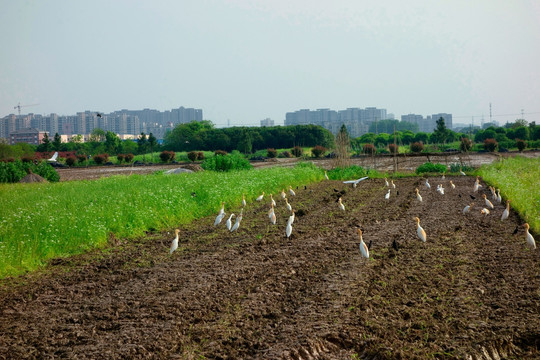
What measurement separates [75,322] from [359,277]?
3755mm

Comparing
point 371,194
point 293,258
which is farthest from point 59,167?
point 293,258

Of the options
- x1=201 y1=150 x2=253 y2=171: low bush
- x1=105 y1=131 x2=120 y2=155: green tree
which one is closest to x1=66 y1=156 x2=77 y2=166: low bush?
x1=105 y1=131 x2=120 y2=155: green tree

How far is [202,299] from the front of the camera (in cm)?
643

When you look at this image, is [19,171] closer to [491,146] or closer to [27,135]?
[491,146]

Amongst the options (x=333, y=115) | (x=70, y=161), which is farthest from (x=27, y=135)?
(x=333, y=115)

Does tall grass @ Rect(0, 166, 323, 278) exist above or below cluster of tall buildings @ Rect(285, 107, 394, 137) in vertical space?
below

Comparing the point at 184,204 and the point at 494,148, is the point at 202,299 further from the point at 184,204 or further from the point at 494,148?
the point at 494,148

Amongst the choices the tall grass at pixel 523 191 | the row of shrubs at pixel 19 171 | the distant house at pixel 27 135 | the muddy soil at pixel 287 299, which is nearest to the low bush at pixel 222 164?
the row of shrubs at pixel 19 171

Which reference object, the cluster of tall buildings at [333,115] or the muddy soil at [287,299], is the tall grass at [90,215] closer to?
the muddy soil at [287,299]

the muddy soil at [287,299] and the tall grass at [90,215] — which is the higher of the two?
the tall grass at [90,215]

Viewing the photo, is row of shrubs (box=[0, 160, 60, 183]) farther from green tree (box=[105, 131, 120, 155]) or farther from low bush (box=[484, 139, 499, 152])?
green tree (box=[105, 131, 120, 155])

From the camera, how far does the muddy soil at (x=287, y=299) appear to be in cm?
502

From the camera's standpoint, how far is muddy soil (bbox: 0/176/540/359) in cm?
502

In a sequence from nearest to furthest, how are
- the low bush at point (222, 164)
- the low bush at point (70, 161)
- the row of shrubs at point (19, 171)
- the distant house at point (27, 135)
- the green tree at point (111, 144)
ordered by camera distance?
the row of shrubs at point (19, 171), the low bush at point (222, 164), the low bush at point (70, 161), the green tree at point (111, 144), the distant house at point (27, 135)
